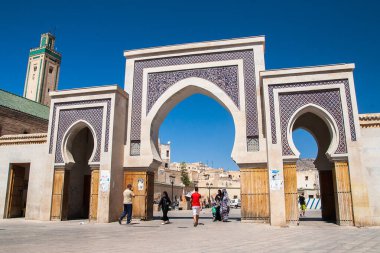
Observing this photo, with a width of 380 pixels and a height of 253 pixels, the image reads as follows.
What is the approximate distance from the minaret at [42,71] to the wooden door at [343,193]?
41.5 meters

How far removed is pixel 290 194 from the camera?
10.6 m

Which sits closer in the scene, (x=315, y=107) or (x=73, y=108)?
(x=315, y=107)

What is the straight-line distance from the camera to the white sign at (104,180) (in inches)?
470

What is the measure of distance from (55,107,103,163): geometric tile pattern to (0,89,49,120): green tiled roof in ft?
24.5

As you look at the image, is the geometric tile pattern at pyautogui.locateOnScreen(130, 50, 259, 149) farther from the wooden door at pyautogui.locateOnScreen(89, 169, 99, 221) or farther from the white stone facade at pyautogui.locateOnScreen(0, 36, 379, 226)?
the wooden door at pyautogui.locateOnScreen(89, 169, 99, 221)

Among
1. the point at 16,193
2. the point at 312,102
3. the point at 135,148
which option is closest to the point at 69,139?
the point at 135,148

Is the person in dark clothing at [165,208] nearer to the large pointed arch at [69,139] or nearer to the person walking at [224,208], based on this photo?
the person walking at [224,208]

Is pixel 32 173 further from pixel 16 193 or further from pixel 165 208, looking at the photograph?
pixel 165 208

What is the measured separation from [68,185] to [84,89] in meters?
3.99

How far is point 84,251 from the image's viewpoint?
4.93m

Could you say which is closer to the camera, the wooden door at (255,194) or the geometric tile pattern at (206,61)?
the wooden door at (255,194)

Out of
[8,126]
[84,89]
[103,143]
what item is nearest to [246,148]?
[103,143]

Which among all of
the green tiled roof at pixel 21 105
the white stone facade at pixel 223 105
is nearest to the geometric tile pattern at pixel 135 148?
the white stone facade at pixel 223 105

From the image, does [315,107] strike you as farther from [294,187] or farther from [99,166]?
[99,166]
